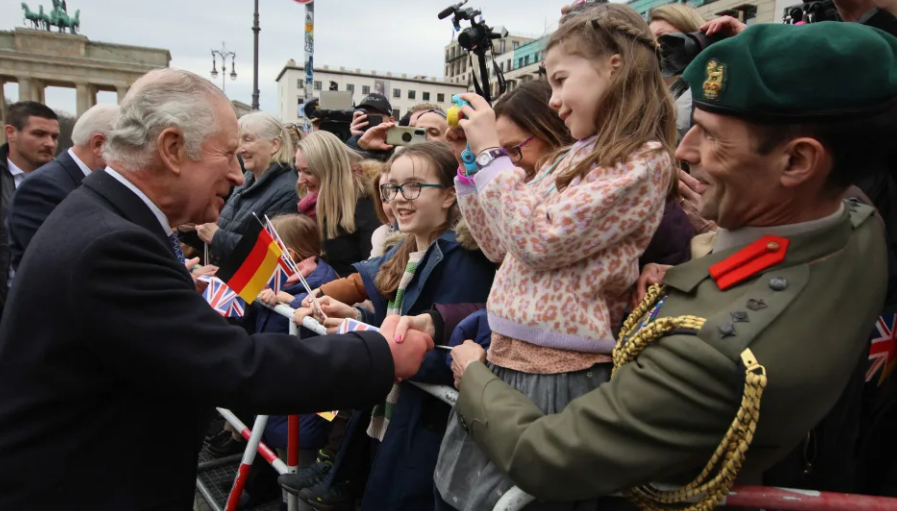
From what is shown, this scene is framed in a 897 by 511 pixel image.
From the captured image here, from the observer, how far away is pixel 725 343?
120cm

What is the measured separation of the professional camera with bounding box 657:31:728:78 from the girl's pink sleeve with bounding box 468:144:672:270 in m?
1.22

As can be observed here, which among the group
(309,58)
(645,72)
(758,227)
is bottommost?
(758,227)

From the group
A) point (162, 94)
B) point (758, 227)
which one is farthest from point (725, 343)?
point (162, 94)

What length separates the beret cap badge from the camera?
4.41 ft

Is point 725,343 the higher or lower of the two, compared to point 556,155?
lower

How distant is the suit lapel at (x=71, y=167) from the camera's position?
168 inches

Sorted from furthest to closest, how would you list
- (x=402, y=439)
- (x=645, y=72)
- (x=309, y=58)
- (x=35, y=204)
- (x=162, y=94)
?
(x=309, y=58) < (x=35, y=204) < (x=402, y=439) < (x=162, y=94) < (x=645, y=72)

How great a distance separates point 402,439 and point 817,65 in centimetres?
182

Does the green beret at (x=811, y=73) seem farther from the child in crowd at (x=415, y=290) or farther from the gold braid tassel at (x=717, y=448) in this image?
the child in crowd at (x=415, y=290)

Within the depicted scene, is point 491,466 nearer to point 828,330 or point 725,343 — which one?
point 725,343

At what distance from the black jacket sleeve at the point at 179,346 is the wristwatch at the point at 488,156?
0.75 meters

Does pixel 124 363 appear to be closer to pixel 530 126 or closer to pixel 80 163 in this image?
pixel 530 126

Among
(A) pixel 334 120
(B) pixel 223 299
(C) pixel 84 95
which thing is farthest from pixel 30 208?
Result: (C) pixel 84 95

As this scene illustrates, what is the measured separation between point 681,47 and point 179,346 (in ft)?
7.89
